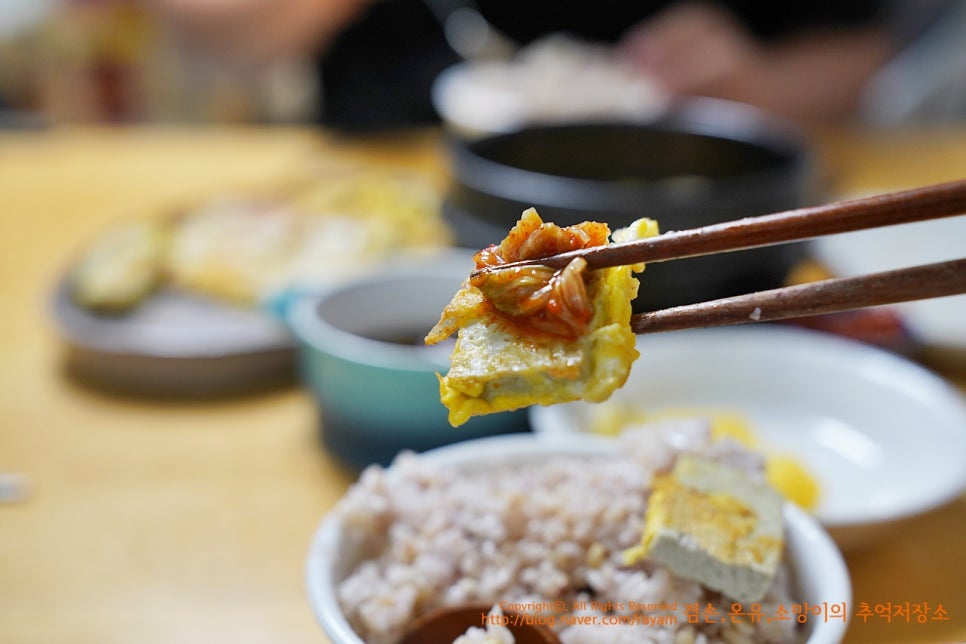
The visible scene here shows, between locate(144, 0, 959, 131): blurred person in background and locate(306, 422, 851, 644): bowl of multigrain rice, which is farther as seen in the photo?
locate(144, 0, 959, 131): blurred person in background

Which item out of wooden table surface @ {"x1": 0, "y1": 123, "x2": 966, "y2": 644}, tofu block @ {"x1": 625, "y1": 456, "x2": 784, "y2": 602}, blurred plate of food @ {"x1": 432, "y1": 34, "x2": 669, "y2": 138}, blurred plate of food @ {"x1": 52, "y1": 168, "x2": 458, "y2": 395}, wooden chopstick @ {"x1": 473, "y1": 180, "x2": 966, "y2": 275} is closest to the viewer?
wooden chopstick @ {"x1": 473, "y1": 180, "x2": 966, "y2": 275}

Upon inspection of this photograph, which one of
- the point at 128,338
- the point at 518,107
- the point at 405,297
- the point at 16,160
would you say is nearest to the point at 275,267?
the point at 128,338

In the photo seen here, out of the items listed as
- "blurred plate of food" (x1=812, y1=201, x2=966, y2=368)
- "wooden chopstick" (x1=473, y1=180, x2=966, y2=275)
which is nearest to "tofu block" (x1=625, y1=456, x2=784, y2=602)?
"wooden chopstick" (x1=473, y1=180, x2=966, y2=275)

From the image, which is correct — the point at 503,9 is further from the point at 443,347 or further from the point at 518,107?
the point at 443,347

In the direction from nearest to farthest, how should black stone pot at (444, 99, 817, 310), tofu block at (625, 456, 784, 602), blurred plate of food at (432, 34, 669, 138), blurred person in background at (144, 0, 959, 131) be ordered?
tofu block at (625, 456, 784, 602)
black stone pot at (444, 99, 817, 310)
blurred plate of food at (432, 34, 669, 138)
blurred person in background at (144, 0, 959, 131)

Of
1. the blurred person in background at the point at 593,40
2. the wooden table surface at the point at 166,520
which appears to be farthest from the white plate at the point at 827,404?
the blurred person in background at the point at 593,40

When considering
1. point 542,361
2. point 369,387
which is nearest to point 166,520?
point 369,387

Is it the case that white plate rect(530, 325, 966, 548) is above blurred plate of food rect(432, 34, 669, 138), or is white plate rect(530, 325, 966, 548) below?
below

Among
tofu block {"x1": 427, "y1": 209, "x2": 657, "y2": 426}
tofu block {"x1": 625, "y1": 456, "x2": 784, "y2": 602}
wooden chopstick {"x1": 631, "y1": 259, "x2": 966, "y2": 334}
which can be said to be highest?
wooden chopstick {"x1": 631, "y1": 259, "x2": 966, "y2": 334}

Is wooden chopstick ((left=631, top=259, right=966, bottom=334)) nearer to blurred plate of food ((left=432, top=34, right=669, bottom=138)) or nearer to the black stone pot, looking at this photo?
the black stone pot
